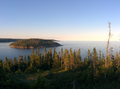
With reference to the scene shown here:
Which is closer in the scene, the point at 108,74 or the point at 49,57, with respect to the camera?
the point at 108,74

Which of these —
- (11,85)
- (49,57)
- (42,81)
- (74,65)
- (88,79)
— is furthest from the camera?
(49,57)

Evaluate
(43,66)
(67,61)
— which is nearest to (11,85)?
(67,61)

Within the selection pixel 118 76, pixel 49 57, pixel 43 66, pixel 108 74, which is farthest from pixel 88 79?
pixel 49 57

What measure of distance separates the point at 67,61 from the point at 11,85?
32.4 meters

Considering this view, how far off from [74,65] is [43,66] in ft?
63.3

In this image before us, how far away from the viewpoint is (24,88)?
14.9 metres

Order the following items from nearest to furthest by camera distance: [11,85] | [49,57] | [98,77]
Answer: [11,85] < [98,77] < [49,57]

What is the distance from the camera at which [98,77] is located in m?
25.9

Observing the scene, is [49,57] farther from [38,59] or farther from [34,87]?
[34,87]

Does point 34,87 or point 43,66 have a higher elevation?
point 34,87

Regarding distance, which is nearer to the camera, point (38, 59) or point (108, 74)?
point (108, 74)

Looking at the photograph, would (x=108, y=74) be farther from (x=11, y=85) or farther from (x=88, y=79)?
(x=11, y=85)

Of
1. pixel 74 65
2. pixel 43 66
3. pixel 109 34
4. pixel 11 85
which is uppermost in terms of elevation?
pixel 109 34

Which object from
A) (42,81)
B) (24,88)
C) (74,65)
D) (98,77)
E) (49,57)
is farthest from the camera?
(49,57)
